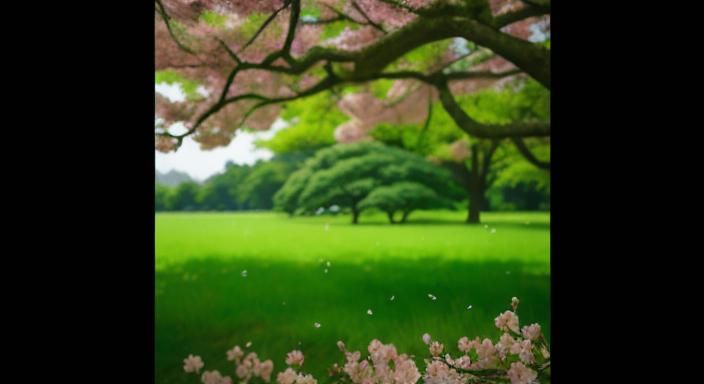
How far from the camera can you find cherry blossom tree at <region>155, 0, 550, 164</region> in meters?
2.35

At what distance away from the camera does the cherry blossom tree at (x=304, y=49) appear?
7.71 feet

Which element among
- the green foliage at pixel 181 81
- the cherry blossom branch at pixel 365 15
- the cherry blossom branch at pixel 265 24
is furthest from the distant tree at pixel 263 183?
the cherry blossom branch at pixel 365 15

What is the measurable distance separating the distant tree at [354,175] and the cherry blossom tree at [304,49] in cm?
67

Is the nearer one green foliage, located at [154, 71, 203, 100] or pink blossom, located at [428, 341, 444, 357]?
pink blossom, located at [428, 341, 444, 357]

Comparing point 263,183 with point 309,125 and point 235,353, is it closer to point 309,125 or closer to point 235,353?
point 309,125

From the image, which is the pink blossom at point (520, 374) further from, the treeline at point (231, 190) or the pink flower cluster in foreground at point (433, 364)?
the treeline at point (231, 190)

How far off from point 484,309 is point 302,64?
5.50 ft

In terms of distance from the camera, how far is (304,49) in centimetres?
284

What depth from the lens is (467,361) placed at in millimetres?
2035

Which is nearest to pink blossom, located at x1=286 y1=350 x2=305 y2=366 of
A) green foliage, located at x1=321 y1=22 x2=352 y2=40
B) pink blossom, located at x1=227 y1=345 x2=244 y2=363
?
pink blossom, located at x1=227 y1=345 x2=244 y2=363

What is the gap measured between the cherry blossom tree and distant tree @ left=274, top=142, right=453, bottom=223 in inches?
26.3

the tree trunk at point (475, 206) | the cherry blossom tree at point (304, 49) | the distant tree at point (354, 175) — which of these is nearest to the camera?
the cherry blossom tree at point (304, 49)

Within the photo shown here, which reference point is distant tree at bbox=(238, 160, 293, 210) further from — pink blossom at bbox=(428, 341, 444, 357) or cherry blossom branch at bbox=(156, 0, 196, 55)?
pink blossom at bbox=(428, 341, 444, 357)
